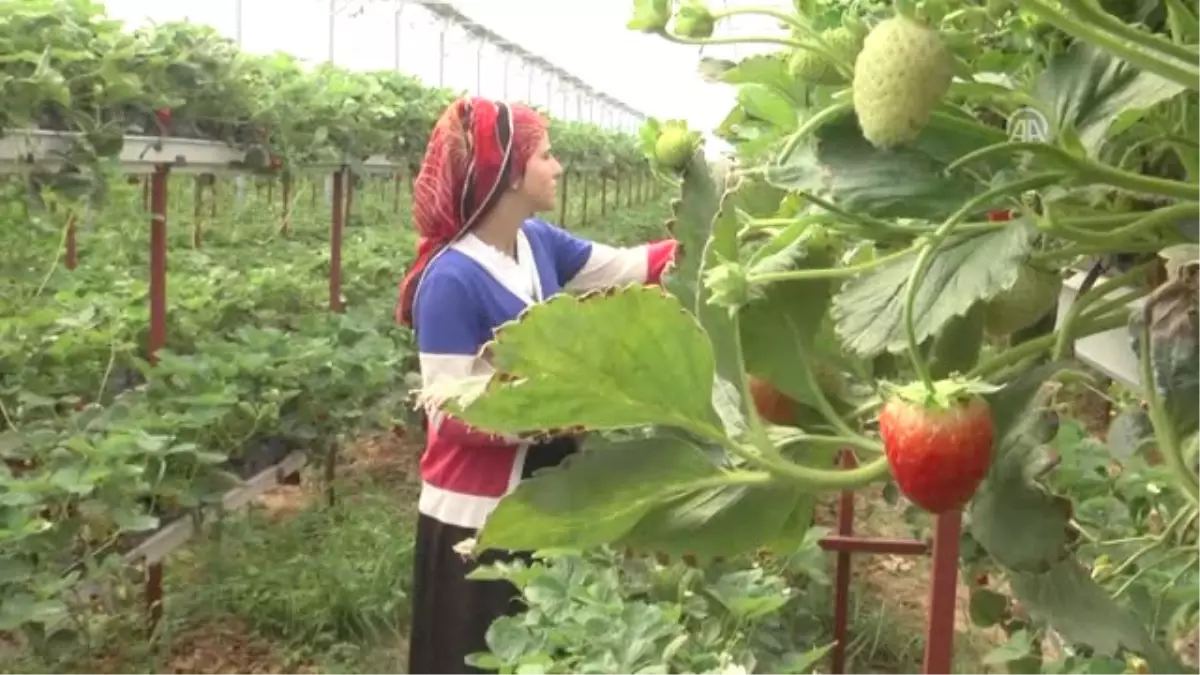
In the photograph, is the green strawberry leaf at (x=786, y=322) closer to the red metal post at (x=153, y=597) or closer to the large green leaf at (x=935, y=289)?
the large green leaf at (x=935, y=289)

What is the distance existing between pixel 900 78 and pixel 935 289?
0.12 meters

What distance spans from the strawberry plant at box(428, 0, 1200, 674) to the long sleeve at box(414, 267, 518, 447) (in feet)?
5.69

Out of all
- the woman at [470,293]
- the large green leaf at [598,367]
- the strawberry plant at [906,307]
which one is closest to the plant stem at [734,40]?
the strawberry plant at [906,307]

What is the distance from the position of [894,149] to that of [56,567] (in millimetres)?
2291

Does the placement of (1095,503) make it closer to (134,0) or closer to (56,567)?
(56,567)

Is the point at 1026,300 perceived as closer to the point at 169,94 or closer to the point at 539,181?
the point at 539,181

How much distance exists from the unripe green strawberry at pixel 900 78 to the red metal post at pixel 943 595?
1.25 ft

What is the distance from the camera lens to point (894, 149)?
45 cm

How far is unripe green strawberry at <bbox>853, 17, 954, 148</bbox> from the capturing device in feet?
1.25

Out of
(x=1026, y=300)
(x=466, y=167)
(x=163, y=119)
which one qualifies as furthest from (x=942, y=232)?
(x=163, y=119)

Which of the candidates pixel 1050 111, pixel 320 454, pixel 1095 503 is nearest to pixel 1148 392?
pixel 1050 111

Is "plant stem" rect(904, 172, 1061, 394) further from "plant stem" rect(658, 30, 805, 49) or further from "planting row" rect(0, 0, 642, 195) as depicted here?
"planting row" rect(0, 0, 642, 195)

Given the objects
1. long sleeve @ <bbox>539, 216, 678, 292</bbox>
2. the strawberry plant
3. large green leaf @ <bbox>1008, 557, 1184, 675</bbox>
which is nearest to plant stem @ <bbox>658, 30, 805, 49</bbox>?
the strawberry plant

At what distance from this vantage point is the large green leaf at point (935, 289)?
0.45 metres
